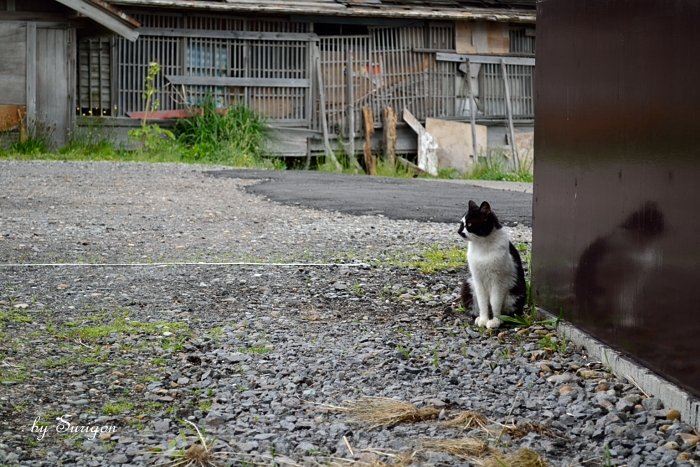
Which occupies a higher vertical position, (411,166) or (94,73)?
(94,73)

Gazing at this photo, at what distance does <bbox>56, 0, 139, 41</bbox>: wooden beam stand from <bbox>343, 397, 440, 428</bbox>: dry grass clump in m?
15.4

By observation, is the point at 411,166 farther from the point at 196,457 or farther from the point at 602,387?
→ the point at 196,457

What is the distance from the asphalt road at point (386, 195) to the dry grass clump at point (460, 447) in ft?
23.5

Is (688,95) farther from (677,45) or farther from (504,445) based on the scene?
(504,445)

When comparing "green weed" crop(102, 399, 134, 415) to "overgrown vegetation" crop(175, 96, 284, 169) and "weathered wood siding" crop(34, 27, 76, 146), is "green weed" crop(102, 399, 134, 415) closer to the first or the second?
"overgrown vegetation" crop(175, 96, 284, 169)

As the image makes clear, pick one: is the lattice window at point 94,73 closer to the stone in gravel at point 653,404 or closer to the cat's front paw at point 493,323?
the cat's front paw at point 493,323

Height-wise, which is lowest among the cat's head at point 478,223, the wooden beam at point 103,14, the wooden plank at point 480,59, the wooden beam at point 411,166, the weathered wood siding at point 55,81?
the cat's head at point 478,223

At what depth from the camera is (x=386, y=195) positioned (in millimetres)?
14031

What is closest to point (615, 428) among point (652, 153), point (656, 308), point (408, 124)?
point (656, 308)

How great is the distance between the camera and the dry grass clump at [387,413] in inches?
168

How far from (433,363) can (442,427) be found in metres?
1.09

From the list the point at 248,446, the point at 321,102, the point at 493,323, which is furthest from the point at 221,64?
the point at 248,446

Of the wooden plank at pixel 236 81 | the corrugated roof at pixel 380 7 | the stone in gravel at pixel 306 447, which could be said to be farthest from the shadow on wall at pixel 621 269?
the wooden plank at pixel 236 81

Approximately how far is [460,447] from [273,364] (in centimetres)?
159
